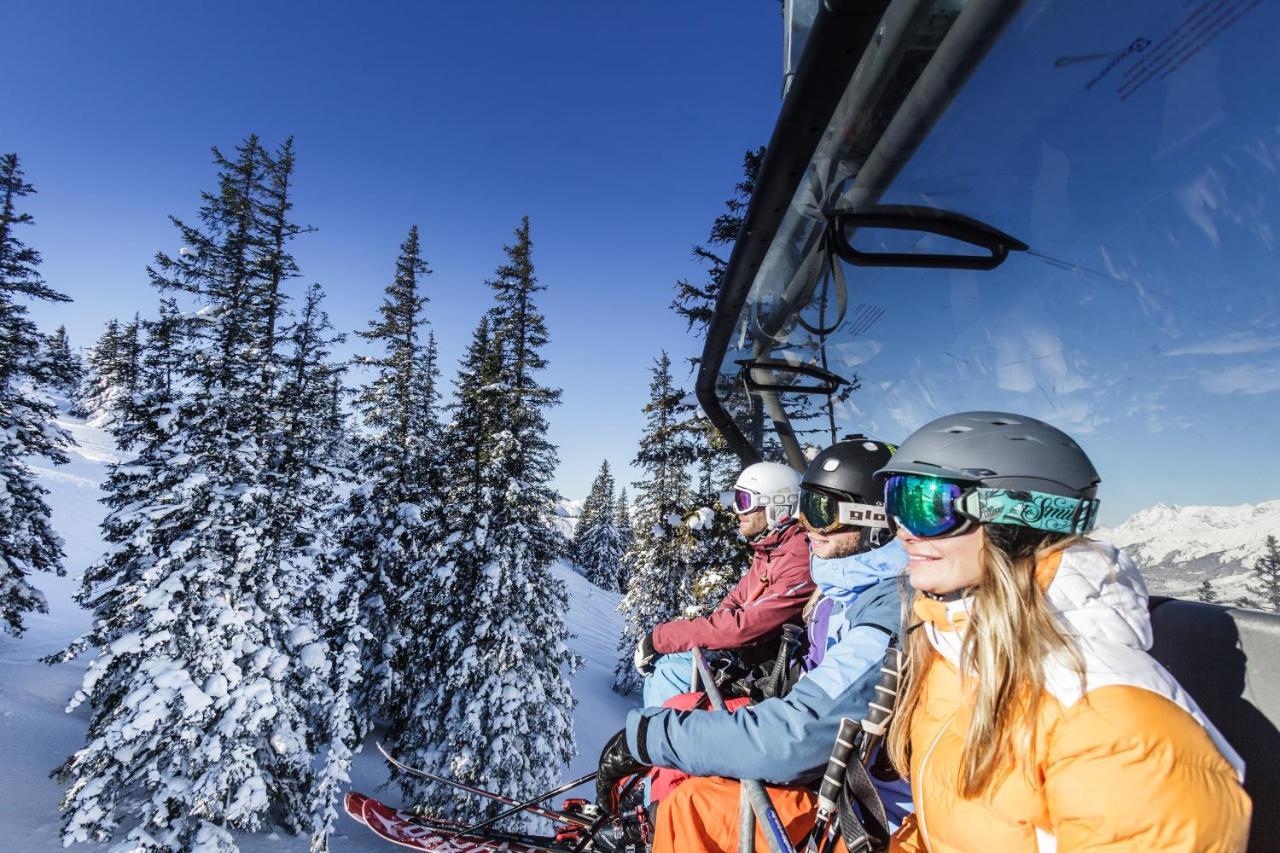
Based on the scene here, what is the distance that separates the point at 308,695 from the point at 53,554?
9173 millimetres

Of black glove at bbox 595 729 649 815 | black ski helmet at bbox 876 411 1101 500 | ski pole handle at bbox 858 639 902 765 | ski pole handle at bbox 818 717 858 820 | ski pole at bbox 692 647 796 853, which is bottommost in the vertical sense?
black glove at bbox 595 729 649 815

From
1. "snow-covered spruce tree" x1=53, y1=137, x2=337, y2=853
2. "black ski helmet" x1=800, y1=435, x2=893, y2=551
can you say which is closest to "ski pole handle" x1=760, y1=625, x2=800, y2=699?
"black ski helmet" x1=800, y1=435, x2=893, y2=551

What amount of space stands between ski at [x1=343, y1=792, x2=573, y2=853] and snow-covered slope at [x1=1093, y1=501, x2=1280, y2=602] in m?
5.49

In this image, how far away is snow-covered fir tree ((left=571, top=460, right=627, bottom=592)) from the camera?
65.1 meters

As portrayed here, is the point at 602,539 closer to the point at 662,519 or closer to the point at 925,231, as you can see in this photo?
the point at 662,519

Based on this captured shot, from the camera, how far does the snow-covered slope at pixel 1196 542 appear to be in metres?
1.73

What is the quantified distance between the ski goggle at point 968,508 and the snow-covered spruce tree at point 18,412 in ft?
66.0

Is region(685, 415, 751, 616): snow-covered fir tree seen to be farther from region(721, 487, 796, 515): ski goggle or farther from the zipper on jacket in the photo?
the zipper on jacket

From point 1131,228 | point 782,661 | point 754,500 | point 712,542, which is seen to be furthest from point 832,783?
point 712,542

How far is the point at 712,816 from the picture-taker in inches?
101

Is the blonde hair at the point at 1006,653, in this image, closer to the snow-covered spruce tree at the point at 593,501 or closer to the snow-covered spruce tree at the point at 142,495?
the snow-covered spruce tree at the point at 142,495

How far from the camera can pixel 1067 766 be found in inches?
50.0

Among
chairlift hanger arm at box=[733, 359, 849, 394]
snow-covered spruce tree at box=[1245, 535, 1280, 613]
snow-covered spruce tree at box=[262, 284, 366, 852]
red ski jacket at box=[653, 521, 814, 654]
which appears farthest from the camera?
snow-covered spruce tree at box=[262, 284, 366, 852]

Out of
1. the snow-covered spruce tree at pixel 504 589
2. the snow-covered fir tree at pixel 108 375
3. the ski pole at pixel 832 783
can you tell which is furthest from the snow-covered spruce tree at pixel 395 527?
the snow-covered fir tree at pixel 108 375
